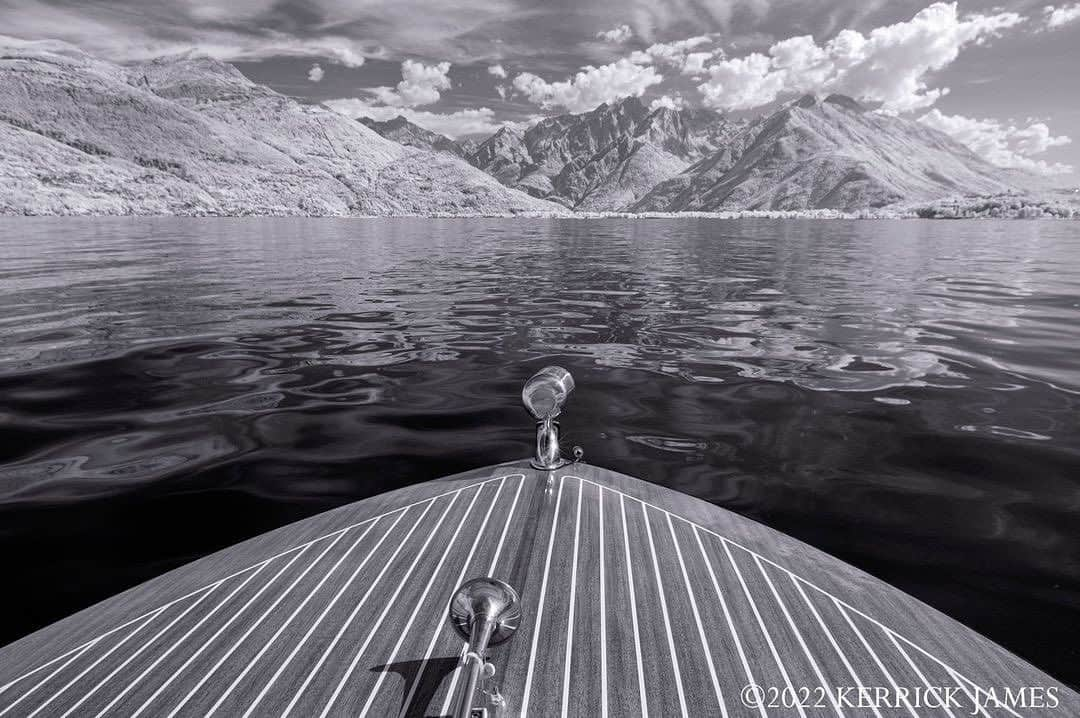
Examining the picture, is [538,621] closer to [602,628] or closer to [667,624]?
[602,628]

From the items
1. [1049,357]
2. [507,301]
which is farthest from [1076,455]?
Result: [507,301]

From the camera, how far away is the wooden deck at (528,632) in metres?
2.34

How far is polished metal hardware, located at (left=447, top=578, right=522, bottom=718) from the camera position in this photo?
1.98 metres

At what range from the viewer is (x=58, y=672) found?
255 centimetres

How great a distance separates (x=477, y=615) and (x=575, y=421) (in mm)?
4958

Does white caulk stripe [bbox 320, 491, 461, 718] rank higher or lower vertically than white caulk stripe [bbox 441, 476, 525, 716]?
lower

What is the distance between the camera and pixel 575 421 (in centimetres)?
693

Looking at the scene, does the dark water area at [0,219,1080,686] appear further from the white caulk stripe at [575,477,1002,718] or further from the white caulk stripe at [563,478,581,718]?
the white caulk stripe at [563,478,581,718]

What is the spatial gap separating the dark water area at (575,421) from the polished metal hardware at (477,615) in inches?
127

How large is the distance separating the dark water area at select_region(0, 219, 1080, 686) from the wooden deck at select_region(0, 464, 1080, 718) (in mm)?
1158

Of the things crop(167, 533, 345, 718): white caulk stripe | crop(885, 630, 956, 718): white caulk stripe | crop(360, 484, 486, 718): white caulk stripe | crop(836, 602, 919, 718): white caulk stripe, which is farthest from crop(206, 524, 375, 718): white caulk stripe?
crop(885, 630, 956, 718): white caulk stripe

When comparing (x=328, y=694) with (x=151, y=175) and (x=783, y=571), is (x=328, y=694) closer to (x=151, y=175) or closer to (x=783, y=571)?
(x=783, y=571)

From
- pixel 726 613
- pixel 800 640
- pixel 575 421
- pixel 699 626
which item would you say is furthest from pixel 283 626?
pixel 575 421

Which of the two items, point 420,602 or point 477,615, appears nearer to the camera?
point 477,615
